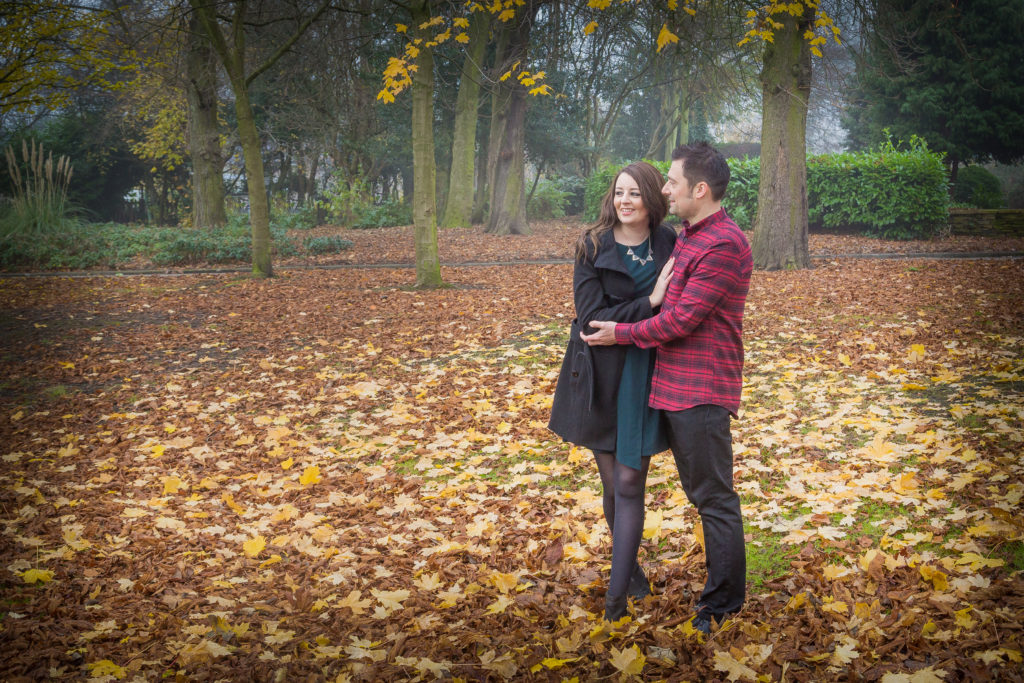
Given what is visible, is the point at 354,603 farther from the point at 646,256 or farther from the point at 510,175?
the point at 510,175

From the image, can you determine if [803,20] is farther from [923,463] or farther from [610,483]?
[610,483]

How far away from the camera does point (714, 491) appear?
9.53ft

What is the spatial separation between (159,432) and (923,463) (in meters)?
5.62

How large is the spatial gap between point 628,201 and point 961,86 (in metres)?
23.4

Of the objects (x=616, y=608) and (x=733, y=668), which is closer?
(x=733, y=668)

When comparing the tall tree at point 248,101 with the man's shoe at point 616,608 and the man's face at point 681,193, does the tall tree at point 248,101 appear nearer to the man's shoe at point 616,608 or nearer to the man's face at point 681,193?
the man's face at point 681,193

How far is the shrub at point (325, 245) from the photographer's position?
719 inches

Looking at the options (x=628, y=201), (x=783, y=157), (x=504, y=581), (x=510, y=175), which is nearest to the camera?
(x=628, y=201)

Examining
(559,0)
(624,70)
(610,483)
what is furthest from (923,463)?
(624,70)

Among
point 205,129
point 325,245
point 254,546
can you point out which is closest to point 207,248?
point 325,245

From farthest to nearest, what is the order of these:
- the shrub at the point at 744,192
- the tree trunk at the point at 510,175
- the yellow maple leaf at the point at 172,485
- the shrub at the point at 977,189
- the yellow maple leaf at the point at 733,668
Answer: the tree trunk at the point at 510,175
the shrub at the point at 977,189
the shrub at the point at 744,192
the yellow maple leaf at the point at 172,485
the yellow maple leaf at the point at 733,668

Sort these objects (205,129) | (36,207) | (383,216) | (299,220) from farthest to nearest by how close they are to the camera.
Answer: (299,220) < (383,216) < (205,129) < (36,207)

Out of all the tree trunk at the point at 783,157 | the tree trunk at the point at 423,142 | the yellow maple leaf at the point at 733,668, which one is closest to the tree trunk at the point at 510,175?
the tree trunk at the point at 783,157

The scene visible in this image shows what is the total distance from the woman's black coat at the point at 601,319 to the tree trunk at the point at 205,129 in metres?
19.3
